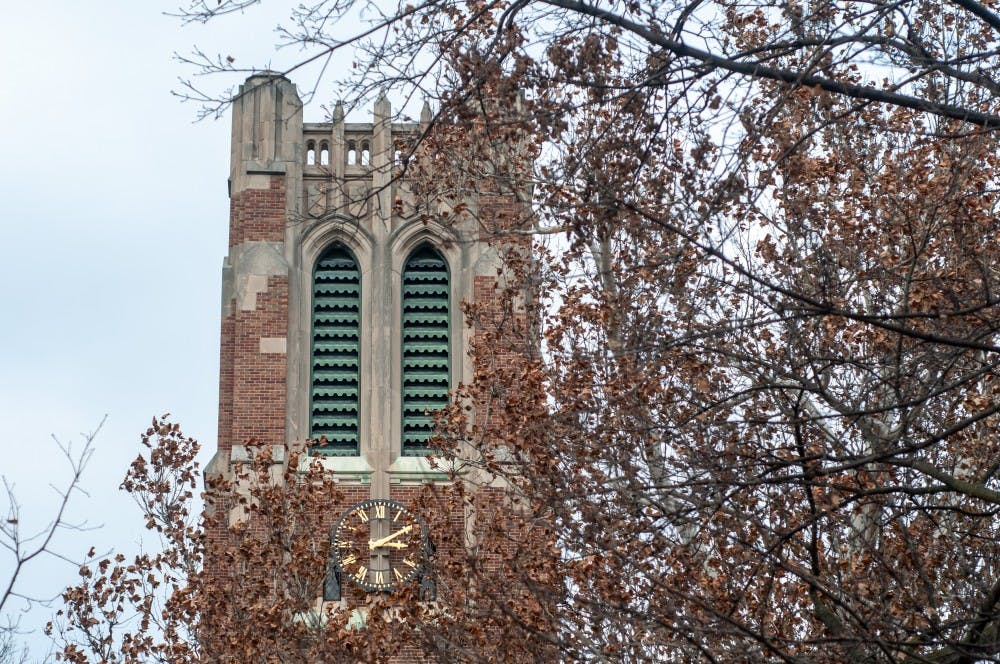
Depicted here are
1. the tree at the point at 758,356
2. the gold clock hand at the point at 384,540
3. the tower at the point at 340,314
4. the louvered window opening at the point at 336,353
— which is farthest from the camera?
the louvered window opening at the point at 336,353

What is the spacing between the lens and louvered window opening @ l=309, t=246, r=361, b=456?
101 ft

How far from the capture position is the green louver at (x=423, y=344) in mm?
30734

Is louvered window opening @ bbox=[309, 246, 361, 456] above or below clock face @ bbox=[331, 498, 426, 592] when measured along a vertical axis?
above

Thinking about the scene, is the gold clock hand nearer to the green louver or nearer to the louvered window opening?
the green louver

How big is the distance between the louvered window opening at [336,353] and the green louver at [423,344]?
2.68ft

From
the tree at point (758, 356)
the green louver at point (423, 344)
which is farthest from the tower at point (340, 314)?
the tree at point (758, 356)

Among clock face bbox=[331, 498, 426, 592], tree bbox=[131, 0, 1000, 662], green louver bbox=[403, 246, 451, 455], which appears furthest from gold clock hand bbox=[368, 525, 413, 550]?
tree bbox=[131, 0, 1000, 662]

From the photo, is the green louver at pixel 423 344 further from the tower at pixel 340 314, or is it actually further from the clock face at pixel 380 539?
the clock face at pixel 380 539

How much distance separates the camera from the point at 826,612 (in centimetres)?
1402

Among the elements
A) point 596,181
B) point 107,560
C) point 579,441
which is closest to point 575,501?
point 579,441

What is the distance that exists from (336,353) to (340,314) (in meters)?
0.68

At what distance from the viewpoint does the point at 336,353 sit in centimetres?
3122

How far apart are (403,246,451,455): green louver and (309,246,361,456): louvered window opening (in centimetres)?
82

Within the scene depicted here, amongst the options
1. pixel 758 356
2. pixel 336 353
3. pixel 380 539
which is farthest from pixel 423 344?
pixel 758 356
